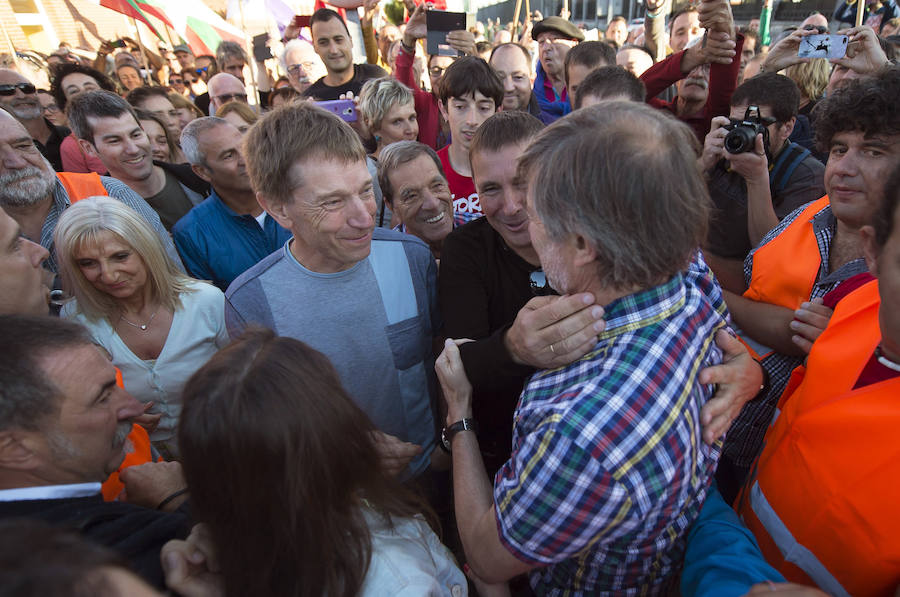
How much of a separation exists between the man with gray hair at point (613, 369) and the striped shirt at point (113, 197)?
2.31 meters

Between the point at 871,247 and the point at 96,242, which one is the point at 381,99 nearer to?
the point at 96,242

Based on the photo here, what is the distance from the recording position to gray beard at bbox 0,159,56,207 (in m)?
2.57

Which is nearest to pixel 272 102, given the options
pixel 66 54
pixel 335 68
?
pixel 335 68

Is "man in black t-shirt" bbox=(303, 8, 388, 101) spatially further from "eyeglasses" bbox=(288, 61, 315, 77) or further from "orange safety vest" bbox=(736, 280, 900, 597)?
"orange safety vest" bbox=(736, 280, 900, 597)

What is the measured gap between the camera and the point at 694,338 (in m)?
1.06

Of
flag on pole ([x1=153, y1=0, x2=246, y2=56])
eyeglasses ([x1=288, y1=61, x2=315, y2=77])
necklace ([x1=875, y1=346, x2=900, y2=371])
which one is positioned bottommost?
necklace ([x1=875, y1=346, x2=900, y2=371])

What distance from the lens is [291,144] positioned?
1.63 metres

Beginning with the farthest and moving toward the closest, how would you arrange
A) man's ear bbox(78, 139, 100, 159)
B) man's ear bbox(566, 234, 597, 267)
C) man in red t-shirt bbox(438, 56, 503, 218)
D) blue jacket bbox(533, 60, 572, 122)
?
1. blue jacket bbox(533, 60, 572, 122)
2. man's ear bbox(78, 139, 100, 159)
3. man in red t-shirt bbox(438, 56, 503, 218)
4. man's ear bbox(566, 234, 597, 267)

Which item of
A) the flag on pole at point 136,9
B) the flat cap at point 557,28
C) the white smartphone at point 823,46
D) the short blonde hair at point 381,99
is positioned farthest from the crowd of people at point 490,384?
the flag on pole at point 136,9

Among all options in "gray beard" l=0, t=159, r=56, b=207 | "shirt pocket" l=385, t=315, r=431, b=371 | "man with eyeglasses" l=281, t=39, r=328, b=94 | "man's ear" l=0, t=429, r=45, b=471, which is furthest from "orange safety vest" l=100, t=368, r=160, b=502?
"man with eyeglasses" l=281, t=39, r=328, b=94

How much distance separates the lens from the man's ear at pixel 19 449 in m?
1.12

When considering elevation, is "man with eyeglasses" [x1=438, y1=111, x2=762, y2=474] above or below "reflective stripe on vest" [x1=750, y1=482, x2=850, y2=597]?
above

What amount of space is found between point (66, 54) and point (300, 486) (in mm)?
10132

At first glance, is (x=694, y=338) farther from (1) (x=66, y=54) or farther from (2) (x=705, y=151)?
(1) (x=66, y=54)
